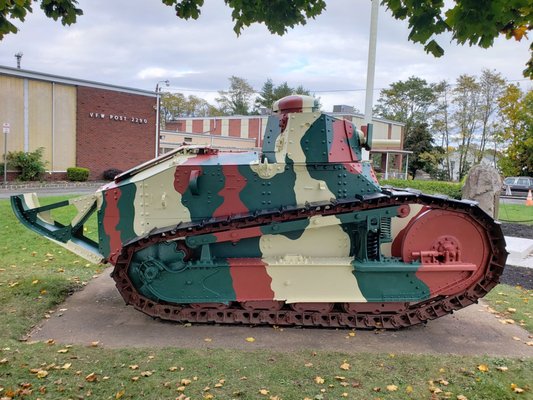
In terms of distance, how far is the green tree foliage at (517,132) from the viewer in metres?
37.6

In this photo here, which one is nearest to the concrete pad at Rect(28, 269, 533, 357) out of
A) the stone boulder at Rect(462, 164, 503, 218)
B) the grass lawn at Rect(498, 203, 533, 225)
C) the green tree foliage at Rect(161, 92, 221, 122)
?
the stone boulder at Rect(462, 164, 503, 218)

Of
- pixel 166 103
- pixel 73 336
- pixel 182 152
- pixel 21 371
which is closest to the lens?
pixel 21 371

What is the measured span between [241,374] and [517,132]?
40407 millimetres

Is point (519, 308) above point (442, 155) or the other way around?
the other way around

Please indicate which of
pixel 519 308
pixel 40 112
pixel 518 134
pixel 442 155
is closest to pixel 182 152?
pixel 519 308

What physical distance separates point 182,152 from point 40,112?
24.8 metres

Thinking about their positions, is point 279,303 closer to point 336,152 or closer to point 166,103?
point 336,152

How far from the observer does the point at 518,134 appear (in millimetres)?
39188

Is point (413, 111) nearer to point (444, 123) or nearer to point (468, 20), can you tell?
point (444, 123)

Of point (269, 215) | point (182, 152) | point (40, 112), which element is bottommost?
point (269, 215)

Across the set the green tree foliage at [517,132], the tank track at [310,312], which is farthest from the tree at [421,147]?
the tank track at [310,312]

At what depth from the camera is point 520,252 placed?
12.6m

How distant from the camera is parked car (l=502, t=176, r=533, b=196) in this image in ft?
119

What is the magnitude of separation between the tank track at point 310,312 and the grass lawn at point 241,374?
88cm
